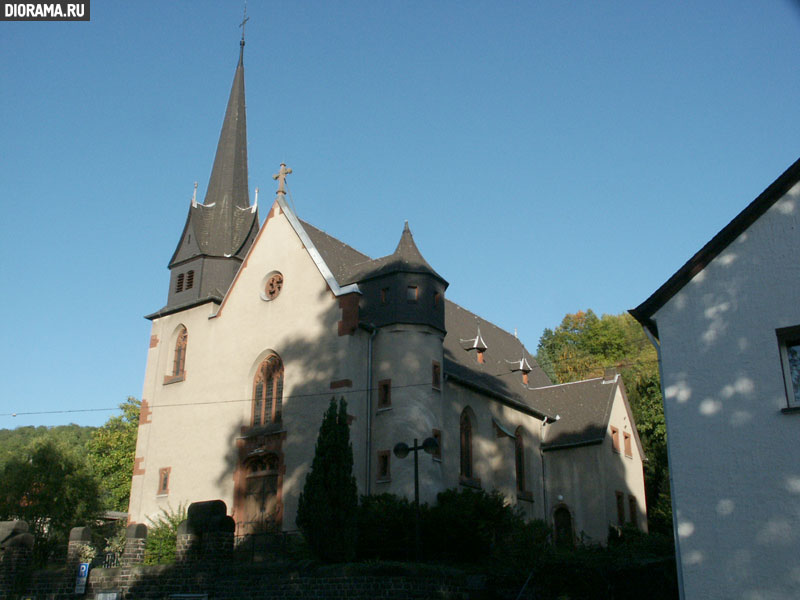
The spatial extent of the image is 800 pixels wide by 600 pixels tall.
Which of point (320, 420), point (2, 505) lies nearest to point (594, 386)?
point (320, 420)

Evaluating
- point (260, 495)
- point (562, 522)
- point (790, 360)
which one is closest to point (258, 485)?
point (260, 495)

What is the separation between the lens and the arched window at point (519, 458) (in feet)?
108

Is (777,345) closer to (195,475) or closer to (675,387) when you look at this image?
(675,387)

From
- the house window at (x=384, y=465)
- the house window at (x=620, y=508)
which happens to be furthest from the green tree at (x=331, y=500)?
the house window at (x=620, y=508)

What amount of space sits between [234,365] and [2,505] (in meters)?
14.4

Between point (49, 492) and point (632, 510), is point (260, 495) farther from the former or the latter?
point (632, 510)

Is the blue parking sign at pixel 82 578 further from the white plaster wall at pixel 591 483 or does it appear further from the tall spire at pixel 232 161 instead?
the white plaster wall at pixel 591 483

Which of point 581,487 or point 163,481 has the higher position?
point 581,487

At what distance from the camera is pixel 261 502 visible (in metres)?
26.7

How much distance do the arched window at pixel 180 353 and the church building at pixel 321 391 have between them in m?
0.06

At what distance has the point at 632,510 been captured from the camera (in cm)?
3559

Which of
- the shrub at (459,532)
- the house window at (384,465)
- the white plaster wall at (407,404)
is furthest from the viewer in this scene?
the house window at (384,465)

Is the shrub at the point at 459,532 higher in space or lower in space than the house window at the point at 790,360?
lower

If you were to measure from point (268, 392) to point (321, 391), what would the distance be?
8.66 feet
